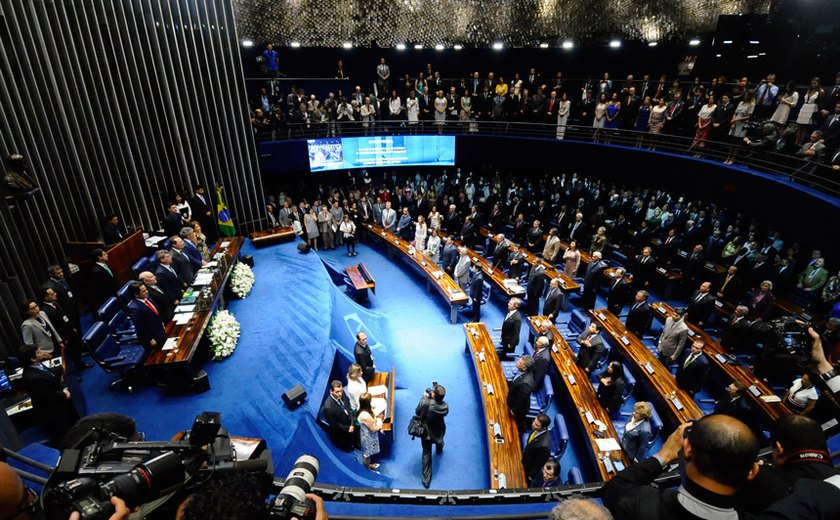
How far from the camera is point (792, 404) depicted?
5301 mm

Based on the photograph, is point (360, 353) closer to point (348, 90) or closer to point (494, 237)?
point (494, 237)

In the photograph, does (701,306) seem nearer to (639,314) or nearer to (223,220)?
(639,314)

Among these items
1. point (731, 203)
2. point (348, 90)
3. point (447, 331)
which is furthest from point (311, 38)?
point (731, 203)

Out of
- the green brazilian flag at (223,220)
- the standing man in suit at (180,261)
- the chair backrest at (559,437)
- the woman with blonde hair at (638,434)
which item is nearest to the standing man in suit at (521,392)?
the chair backrest at (559,437)

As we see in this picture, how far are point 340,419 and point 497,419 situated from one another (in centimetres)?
234

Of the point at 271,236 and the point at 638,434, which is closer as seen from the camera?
the point at 638,434

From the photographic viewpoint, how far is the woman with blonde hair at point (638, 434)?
209 inches

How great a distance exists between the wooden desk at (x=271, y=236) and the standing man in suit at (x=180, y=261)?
3.66 meters

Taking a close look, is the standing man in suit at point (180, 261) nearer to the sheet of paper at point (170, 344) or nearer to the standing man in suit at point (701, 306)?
the sheet of paper at point (170, 344)

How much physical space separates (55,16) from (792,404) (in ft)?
43.9

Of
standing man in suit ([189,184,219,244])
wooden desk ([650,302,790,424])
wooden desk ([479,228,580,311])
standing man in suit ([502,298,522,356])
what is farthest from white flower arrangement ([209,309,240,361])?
wooden desk ([650,302,790,424])

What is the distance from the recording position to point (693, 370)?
6.56m

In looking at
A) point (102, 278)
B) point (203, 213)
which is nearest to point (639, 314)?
point (102, 278)

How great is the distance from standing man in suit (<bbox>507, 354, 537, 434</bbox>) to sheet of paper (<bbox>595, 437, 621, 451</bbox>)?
104cm
